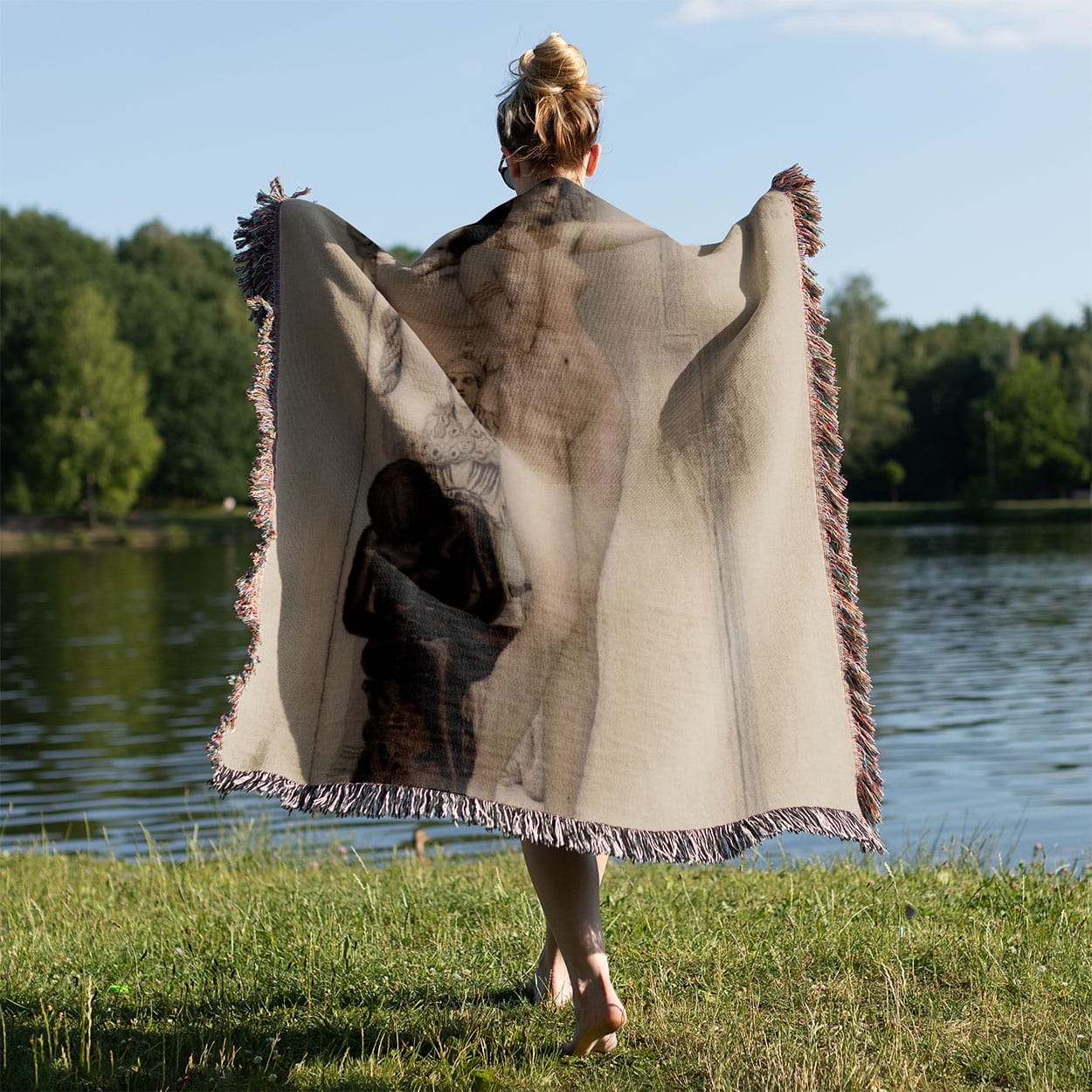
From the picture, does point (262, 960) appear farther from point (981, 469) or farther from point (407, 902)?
point (981, 469)

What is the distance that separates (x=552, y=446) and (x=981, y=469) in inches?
2748

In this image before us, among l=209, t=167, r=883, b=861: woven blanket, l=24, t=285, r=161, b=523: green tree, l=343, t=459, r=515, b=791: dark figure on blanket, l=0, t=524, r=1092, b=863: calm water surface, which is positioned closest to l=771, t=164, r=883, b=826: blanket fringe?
l=209, t=167, r=883, b=861: woven blanket

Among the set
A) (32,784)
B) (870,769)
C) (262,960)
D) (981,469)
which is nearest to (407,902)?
(262,960)

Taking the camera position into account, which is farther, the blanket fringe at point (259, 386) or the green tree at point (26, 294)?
the green tree at point (26, 294)

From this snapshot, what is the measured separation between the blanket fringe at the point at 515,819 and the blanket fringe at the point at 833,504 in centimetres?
28

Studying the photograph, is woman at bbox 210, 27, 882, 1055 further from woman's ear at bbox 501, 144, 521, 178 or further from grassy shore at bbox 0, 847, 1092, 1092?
grassy shore at bbox 0, 847, 1092, 1092

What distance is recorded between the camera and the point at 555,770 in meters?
2.77

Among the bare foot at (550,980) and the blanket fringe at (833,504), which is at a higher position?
the blanket fringe at (833,504)

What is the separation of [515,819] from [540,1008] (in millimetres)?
587

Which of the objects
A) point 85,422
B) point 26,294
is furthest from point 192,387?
point 85,422

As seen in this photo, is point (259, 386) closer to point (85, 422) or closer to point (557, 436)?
point (557, 436)

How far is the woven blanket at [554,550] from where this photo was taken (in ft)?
9.14

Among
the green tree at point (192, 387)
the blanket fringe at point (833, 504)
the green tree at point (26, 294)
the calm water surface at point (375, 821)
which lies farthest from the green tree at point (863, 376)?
the blanket fringe at point (833, 504)

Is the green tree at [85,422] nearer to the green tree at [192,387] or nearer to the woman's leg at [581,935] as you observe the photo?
the green tree at [192,387]
